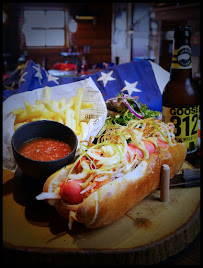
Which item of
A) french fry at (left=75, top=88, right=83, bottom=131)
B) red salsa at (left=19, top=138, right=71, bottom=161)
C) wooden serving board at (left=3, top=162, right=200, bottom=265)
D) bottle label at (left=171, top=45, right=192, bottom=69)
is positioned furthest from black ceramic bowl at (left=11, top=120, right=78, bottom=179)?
bottle label at (left=171, top=45, right=192, bottom=69)

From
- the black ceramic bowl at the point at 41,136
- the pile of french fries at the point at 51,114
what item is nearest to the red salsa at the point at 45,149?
the black ceramic bowl at the point at 41,136

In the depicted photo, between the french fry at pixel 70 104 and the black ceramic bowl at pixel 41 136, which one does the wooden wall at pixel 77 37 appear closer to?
the french fry at pixel 70 104

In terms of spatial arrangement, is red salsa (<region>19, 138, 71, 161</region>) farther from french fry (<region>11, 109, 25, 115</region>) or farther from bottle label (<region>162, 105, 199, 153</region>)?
bottle label (<region>162, 105, 199, 153</region>)

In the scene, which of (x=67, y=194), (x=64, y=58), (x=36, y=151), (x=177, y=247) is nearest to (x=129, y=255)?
(x=177, y=247)

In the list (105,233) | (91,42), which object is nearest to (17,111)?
(105,233)

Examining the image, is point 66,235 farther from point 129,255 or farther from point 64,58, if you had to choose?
point 64,58

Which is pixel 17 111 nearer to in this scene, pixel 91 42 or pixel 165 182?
pixel 165 182
